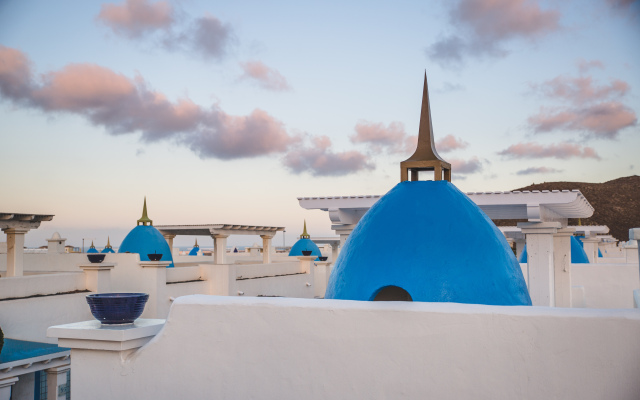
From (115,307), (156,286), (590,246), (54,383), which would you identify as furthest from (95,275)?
(590,246)

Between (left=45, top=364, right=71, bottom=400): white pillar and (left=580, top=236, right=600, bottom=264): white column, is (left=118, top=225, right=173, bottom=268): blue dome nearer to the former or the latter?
(left=45, top=364, right=71, bottom=400): white pillar

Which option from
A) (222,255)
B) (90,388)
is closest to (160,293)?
(222,255)

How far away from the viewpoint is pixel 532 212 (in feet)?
39.8

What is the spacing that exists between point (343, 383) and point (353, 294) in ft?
5.31

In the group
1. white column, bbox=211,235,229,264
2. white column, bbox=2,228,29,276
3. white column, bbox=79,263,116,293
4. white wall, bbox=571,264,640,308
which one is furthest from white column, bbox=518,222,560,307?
white column, bbox=211,235,229,264

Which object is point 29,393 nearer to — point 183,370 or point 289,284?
point 183,370

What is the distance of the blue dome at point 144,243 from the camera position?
26438mm

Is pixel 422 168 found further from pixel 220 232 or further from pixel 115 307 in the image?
pixel 220 232

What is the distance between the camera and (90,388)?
623cm

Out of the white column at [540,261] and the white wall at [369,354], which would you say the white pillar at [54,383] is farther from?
the white column at [540,261]

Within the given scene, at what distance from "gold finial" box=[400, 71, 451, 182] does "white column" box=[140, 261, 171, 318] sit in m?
14.2

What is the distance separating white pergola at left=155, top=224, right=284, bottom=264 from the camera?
87.0 ft

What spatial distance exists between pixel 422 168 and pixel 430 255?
1784 mm

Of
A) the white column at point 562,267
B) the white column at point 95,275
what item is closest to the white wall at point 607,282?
the white column at point 562,267
